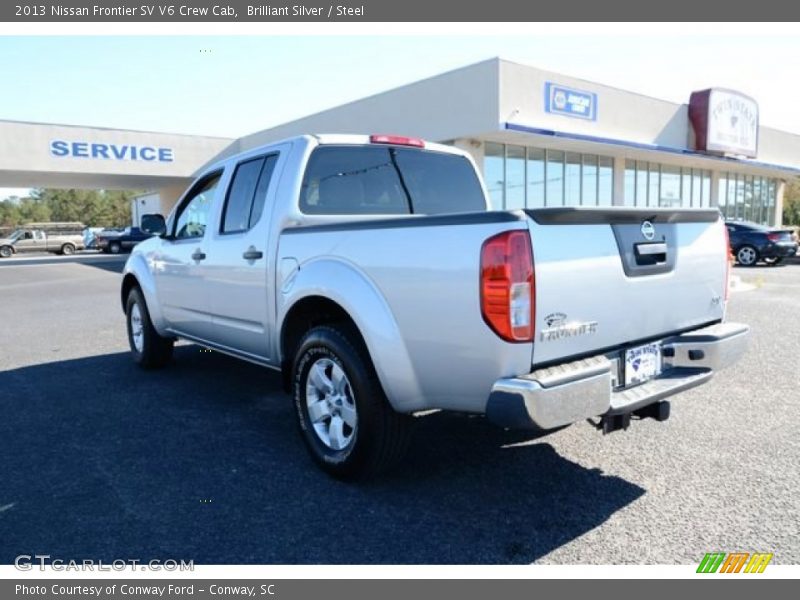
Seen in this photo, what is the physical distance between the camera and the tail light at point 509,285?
8.59ft

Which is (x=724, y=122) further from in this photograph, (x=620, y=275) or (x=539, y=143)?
(x=620, y=275)

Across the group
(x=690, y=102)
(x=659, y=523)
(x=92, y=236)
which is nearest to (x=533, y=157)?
(x=690, y=102)

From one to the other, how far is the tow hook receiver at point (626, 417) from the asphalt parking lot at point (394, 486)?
1.36ft

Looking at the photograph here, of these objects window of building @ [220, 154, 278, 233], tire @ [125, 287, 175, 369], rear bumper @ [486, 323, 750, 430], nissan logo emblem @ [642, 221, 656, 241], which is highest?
window of building @ [220, 154, 278, 233]

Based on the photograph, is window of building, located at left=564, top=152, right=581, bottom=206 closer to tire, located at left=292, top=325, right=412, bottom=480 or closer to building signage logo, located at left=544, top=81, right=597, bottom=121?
building signage logo, located at left=544, top=81, right=597, bottom=121

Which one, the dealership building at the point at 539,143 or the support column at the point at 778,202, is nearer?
the dealership building at the point at 539,143

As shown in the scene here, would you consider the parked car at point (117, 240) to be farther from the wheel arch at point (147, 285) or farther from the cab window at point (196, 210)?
the cab window at point (196, 210)

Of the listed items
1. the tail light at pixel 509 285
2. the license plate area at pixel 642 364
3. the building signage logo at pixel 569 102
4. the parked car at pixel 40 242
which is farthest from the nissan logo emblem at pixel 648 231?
the parked car at pixel 40 242

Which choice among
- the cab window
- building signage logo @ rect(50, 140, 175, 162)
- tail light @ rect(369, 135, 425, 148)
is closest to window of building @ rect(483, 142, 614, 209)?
the cab window

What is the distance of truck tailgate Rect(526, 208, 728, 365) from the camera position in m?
2.72

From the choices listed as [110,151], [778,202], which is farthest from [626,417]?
[778,202]

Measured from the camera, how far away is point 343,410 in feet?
Result: 11.6

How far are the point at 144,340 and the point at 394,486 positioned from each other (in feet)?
12.4

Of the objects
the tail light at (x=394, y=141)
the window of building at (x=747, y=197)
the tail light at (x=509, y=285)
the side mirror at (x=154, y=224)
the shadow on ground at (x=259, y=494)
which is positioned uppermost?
the window of building at (x=747, y=197)
